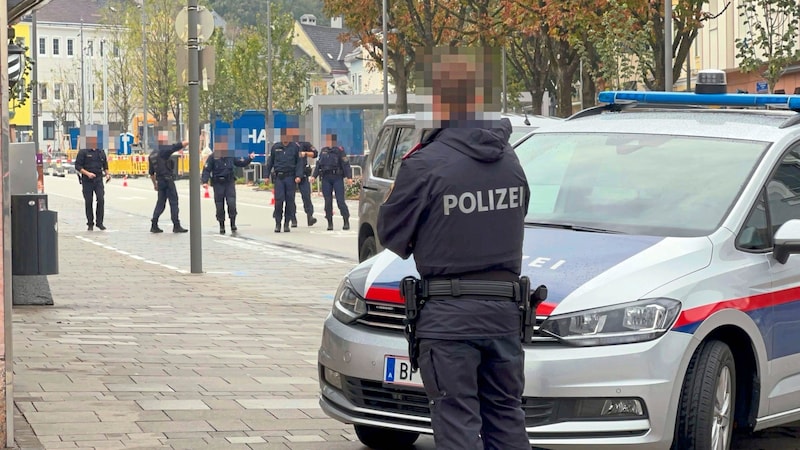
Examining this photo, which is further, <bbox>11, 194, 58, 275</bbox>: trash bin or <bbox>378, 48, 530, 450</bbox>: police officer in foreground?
<bbox>11, 194, 58, 275</bbox>: trash bin

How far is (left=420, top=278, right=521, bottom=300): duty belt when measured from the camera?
4.84m

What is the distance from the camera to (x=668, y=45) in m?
28.2

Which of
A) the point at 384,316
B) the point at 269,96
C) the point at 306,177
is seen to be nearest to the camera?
the point at 384,316

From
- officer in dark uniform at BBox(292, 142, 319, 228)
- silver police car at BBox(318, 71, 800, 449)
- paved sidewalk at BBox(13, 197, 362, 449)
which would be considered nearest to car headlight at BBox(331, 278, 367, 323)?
silver police car at BBox(318, 71, 800, 449)

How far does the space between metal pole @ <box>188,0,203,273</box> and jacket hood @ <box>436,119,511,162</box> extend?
40.4 ft

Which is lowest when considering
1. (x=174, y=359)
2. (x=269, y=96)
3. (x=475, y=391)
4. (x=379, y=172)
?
(x=174, y=359)

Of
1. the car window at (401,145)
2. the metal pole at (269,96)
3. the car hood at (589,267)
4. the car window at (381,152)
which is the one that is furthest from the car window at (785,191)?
the metal pole at (269,96)

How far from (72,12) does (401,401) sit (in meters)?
140


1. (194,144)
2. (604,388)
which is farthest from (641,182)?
(194,144)

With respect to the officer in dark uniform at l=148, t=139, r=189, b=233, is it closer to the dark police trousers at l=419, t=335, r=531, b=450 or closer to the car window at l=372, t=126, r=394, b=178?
the car window at l=372, t=126, r=394, b=178

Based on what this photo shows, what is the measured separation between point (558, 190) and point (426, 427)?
1.65 metres

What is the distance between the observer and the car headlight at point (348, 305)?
6.33 meters

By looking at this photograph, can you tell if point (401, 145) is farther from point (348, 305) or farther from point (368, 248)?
point (348, 305)

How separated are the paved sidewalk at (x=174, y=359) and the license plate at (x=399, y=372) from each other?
105 centimetres
